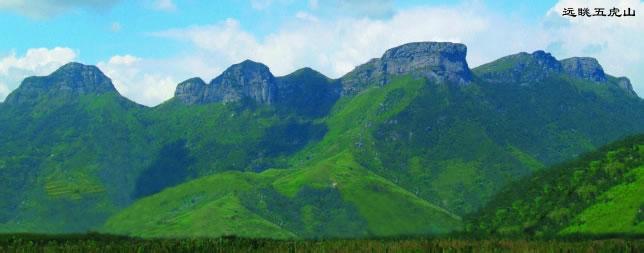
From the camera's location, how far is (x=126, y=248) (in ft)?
277

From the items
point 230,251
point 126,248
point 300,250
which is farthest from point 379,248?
point 126,248

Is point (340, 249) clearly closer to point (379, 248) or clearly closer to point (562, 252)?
point (379, 248)

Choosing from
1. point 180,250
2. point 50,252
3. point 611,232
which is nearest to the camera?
point 50,252

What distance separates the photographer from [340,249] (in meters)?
89.7

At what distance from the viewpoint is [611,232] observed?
648 ft

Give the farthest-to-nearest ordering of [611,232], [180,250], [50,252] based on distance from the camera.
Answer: [611,232]
[180,250]
[50,252]

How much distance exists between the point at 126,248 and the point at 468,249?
4209 cm

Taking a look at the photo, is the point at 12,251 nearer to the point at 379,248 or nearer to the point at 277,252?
the point at 277,252

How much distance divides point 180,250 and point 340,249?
1976 centimetres

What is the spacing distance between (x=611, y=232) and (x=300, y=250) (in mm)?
138661

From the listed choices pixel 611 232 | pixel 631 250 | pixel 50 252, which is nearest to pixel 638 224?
pixel 611 232

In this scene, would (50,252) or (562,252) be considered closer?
(50,252)

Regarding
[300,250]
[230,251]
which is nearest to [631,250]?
[300,250]

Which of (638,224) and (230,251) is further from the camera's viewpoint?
(638,224)
